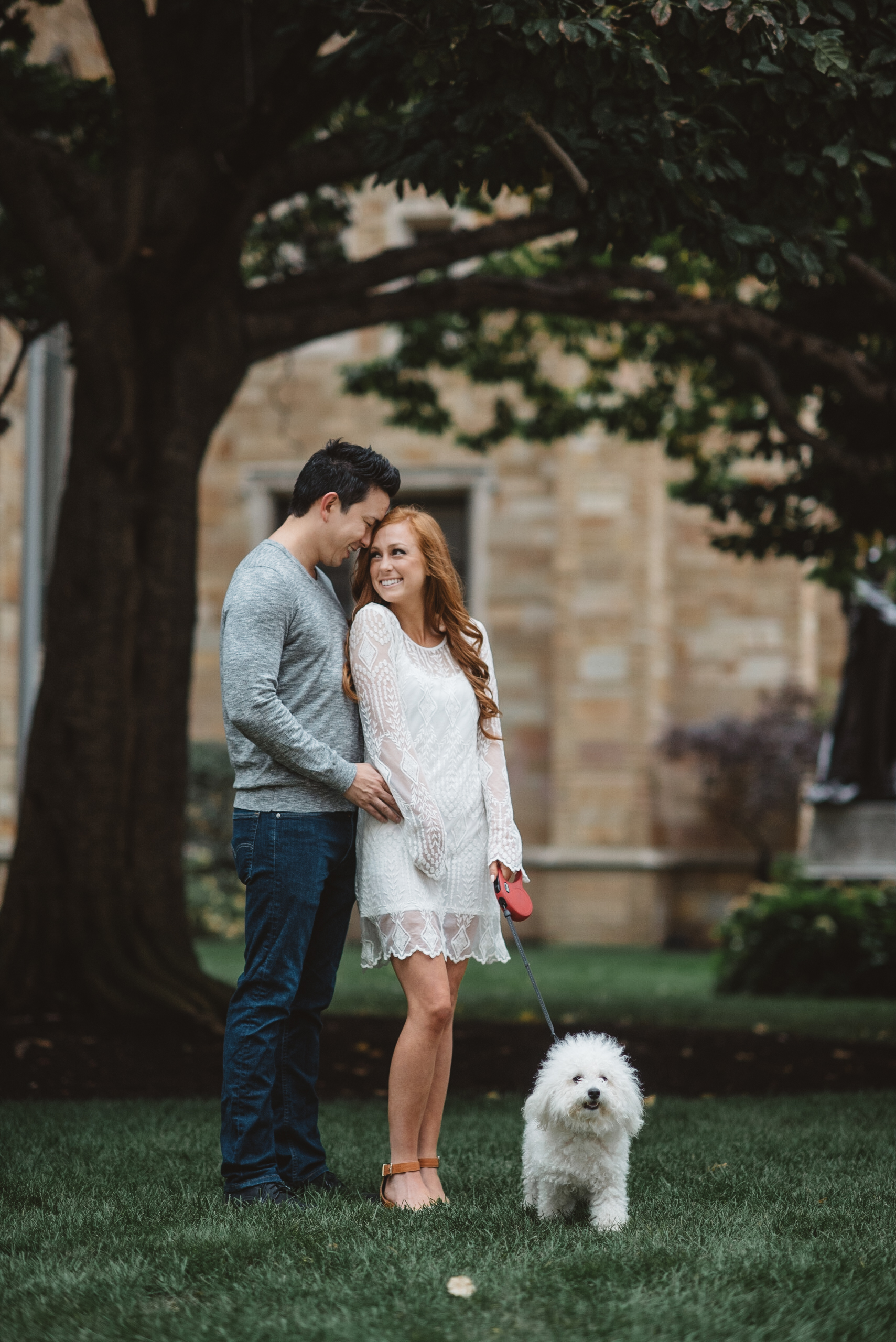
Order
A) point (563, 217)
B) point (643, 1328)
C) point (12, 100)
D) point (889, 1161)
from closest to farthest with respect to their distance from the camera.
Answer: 1. point (643, 1328)
2. point (889, 1161)
3. point (563, 217)
4. point (12, 100)

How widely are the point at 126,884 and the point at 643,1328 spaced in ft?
16.7

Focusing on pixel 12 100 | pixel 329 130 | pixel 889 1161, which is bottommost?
pixel 889 1161

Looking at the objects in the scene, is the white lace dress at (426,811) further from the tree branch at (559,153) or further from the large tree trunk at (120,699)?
the large tree trunk at (120,699)

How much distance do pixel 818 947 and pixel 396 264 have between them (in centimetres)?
713

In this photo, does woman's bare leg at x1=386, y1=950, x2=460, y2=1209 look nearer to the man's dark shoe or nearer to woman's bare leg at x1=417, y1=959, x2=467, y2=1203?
woman's bare leg at x1=417, y1=959, x2=467, y2=1203

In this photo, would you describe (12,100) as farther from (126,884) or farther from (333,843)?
(333,843)

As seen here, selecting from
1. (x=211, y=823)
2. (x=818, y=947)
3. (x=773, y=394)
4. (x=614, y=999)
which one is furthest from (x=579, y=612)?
(x=773, y=394)

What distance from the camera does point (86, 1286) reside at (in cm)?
327

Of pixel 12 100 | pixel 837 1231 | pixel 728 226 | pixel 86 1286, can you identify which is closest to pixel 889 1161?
pixel 837 1231

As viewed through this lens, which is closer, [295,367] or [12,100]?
[12,100]

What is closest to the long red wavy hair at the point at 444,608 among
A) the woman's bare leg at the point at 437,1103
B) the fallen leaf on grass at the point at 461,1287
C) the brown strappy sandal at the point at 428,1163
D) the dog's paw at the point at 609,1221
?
the woman's bare leg at the point at 437,1103

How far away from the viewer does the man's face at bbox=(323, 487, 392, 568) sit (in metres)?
4.18

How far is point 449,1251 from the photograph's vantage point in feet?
11.6

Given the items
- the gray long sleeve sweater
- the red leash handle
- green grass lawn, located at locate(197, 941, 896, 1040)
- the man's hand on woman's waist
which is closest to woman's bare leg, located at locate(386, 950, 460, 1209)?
the red leash handle
